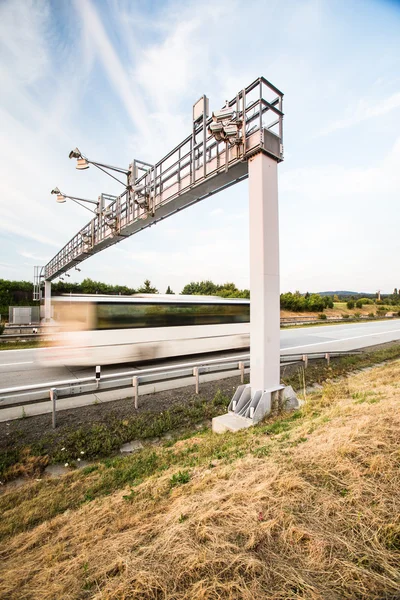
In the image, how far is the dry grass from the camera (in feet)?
5.51

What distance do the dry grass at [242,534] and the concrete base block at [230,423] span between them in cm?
172

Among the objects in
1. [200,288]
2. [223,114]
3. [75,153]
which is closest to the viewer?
[223,114]

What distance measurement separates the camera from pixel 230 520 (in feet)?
7.39

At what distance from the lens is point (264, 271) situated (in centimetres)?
559

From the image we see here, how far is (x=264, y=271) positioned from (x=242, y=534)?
4.37 m

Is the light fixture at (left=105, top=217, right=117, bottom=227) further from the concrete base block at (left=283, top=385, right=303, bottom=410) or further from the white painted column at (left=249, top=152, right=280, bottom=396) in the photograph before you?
the concrete base block at (left=283, top=385, right=303, bottom=410)

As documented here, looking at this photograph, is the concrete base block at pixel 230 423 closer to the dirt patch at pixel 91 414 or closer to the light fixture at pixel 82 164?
the dirt patch at pixel 91 414

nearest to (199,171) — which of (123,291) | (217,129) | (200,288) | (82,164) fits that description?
(217,129)

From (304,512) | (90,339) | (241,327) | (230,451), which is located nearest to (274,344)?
(230,451)

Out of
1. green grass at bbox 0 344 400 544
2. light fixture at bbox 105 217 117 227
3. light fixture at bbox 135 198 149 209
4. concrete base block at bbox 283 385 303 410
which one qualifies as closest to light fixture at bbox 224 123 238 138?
light fixture at bbox 135 198 149 209

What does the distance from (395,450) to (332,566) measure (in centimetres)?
169

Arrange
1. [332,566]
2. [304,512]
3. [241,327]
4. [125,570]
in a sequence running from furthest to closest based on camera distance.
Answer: [241,327] → [304,512] → [125,570] → [332,566]

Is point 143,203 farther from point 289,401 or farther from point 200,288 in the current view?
point 200,288

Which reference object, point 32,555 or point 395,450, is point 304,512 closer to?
point 395,450
